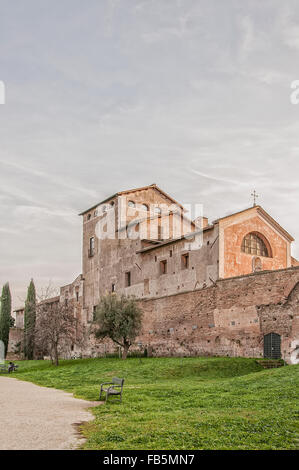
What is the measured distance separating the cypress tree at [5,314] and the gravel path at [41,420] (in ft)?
129

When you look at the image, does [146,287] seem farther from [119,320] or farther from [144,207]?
[144,207]

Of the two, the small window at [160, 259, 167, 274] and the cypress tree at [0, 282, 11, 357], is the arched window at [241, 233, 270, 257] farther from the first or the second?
the cypress tree at [0, 282, 11, 357]

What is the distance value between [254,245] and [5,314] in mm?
32889

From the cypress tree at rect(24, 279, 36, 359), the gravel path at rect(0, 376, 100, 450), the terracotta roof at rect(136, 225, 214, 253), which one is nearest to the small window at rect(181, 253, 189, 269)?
the terracotta roof at rect(136, 225, 214, 253)

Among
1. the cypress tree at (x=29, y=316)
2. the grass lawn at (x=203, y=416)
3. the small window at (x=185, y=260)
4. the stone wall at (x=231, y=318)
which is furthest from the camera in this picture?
the cypress tree at (x=29, y=316)

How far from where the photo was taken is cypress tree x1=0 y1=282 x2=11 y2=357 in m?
53.1

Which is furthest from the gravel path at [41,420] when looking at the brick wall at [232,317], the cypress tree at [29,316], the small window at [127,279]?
the cypress tree at [29,316]

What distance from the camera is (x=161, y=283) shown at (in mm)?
36000

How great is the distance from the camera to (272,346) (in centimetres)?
2439

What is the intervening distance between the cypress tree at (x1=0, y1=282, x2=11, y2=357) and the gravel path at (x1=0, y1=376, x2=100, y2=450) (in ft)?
129

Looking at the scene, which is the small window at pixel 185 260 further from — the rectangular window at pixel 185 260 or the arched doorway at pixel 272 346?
the arched doorway at pixel 272 346

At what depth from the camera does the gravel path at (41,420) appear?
785 centimetres

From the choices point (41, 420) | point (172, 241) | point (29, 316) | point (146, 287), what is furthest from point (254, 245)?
point (29, 316)

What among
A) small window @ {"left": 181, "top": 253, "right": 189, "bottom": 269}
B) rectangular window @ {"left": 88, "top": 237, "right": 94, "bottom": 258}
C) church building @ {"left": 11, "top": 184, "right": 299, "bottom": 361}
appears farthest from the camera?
rectangular window @ {"left": 88, "top": 237, "right": 94, "bottom": 258}
